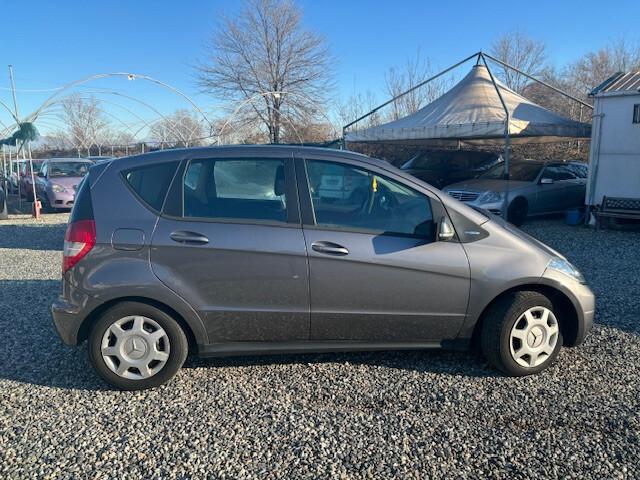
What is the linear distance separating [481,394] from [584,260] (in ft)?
17.8

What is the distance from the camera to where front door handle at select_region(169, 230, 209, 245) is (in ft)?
11.0

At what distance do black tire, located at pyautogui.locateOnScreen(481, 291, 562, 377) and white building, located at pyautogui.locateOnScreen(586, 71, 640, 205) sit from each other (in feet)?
28.6

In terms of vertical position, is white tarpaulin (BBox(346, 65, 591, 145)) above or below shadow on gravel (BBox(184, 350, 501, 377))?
above

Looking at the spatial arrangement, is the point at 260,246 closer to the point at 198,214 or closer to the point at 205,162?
the point at 198,214

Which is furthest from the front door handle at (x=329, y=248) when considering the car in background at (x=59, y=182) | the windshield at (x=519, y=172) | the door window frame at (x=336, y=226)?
the car in background at (x=59, y=182)

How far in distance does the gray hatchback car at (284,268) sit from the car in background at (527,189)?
7.72 metres

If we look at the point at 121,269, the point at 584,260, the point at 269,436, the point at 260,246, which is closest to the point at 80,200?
the point at 121,269

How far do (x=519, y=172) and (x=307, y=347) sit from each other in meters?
10.4

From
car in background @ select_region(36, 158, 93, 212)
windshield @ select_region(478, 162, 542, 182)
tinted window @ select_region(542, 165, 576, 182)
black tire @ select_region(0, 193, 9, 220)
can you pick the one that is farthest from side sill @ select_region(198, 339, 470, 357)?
black tire @ select_region(0, 193, 9, 220)

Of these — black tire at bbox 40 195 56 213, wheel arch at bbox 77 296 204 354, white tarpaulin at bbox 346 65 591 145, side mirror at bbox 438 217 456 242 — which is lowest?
black tire at bbox 40 195 56 213

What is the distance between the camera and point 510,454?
2.73 m

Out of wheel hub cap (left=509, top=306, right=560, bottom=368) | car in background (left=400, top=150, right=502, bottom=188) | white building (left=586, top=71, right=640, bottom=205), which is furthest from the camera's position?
car in background (left=400, top=150, right=502, bottom=188)

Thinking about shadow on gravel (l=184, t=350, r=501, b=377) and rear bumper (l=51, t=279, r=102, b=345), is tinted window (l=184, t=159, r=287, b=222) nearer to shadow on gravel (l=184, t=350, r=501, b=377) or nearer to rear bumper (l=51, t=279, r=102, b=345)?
rear bumper (l=51, t=279, r=102, b=345)

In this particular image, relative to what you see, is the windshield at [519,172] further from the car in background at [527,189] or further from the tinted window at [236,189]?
the tinted window at [236,189]
